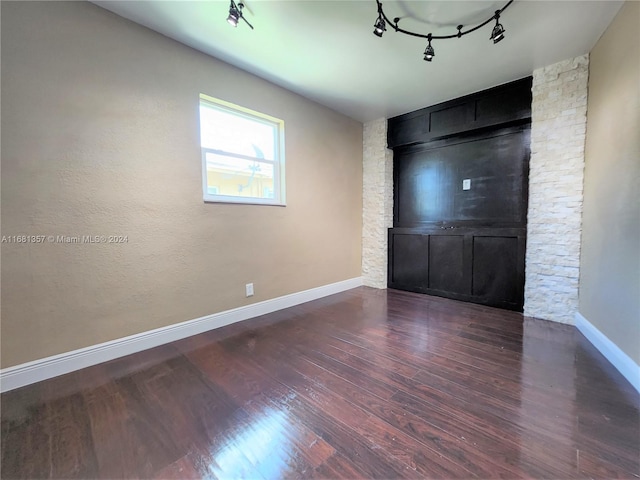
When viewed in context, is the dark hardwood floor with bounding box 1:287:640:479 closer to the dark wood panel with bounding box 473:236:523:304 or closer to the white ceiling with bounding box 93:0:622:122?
the dark wood panel with bounding box 473:236:523:304

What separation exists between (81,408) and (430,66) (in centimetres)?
382

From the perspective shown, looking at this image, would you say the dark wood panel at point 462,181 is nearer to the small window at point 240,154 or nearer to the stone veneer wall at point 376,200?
the stone veneer wall at point 376,200

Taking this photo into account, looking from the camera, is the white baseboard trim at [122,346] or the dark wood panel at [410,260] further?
the dark wood panel at [410,260]

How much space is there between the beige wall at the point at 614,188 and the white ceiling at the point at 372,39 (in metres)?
0.36

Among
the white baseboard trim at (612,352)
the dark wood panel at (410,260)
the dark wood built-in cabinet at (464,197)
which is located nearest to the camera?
the white baseboard trim at (612,352)

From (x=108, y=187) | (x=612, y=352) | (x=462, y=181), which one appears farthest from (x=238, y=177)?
(x=612, y=352)

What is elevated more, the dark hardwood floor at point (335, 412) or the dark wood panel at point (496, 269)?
the dark wood panel at point (496, 269)

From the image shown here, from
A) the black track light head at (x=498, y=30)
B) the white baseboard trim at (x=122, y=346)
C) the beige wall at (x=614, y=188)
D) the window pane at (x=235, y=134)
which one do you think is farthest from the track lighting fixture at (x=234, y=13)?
the beige wall at (x=614, y=188)

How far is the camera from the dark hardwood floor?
1132 millimetres

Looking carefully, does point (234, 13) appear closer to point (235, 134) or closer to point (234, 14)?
point (234, 14)

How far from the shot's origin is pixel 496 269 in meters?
3.21

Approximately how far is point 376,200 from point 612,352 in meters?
2.95

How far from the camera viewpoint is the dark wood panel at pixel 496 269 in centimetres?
309

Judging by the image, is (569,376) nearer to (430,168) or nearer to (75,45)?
(430,168)
